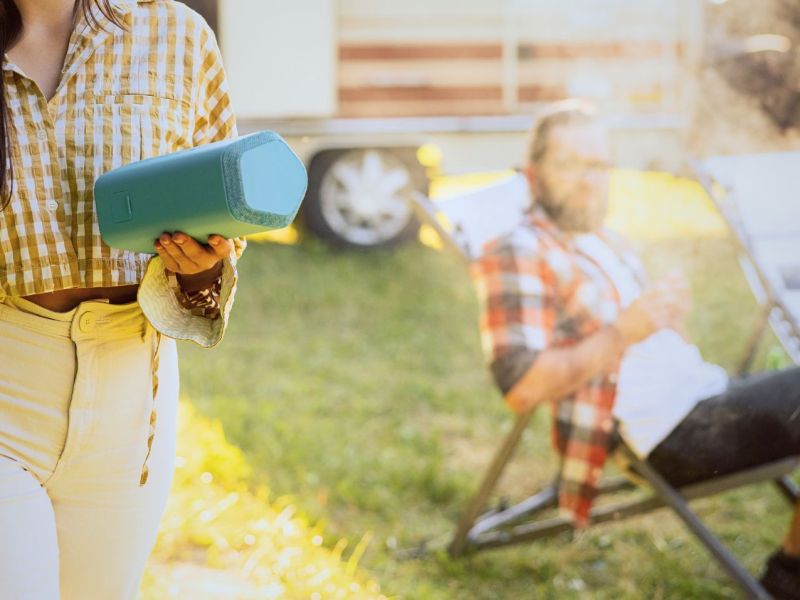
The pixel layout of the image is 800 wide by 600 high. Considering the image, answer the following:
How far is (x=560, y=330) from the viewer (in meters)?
2.81

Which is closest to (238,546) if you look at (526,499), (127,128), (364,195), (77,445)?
(526,499)

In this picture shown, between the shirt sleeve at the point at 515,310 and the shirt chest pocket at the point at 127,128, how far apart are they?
1.35 metres

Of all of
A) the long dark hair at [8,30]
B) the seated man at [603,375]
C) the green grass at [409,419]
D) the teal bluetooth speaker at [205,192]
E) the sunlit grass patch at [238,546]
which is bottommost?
the green grass at [409,419]

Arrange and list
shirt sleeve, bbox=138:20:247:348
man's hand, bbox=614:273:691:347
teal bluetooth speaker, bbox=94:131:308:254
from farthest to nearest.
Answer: man's hand, bbox=614:273:691:347 < shirt sleeve, bbox=138:20:247:348 < teal bluetooth speaker, bbox=94:131:308:254

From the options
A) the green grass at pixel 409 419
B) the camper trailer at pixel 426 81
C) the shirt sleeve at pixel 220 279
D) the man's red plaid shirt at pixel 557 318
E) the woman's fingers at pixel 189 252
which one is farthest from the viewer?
the camper trailer at pixel 426 81

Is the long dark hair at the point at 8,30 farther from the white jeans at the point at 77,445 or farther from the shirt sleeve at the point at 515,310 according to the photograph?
the shirt sleeve at the point at 515,310

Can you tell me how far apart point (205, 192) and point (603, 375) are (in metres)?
1.69

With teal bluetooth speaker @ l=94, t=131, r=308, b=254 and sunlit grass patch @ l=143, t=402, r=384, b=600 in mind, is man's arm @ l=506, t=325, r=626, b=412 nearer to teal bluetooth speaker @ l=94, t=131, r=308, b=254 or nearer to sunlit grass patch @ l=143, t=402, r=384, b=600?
sunlit grass patch @ l=143, t=402, r=384, b=600

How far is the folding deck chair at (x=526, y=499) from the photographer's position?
8.73 feet

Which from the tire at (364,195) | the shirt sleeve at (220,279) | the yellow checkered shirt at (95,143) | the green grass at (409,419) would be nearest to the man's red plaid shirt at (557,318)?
the green grass at (409,419)

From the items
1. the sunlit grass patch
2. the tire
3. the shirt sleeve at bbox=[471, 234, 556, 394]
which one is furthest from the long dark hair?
the tire

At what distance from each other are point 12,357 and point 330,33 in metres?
5.33

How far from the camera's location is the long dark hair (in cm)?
145

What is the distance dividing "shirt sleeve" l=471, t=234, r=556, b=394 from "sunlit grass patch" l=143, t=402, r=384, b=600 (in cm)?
75
